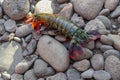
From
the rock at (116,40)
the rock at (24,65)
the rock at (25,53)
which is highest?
the rock at (116,40)

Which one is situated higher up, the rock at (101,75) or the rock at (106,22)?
the rock at (106,22)

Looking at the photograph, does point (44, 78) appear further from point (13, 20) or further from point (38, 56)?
point (13, 20)

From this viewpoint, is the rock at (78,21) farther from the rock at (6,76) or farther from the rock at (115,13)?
the rock at (6,76)

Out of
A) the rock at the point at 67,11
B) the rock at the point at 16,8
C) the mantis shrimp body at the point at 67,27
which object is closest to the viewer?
the mantis shrimp body at the point at 67,27

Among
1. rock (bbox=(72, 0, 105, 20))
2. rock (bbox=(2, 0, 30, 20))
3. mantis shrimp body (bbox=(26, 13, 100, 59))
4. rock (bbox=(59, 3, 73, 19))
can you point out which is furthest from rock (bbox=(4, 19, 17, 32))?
rock (bbox=(72, 0, 105, 20))

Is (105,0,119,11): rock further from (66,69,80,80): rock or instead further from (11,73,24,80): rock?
(11,73,24,80): rock

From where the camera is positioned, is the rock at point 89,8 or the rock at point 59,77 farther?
the rock at point 89,8

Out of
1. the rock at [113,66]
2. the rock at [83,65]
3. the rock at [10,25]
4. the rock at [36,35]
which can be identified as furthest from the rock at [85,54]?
the rock at [10,25]

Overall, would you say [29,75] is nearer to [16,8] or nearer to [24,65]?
[24,65]
